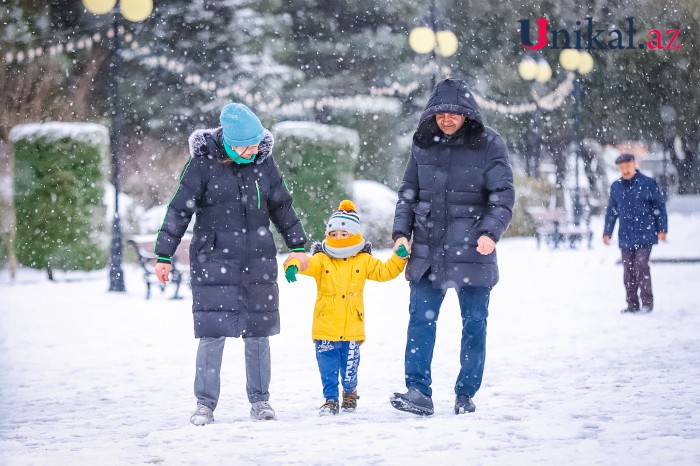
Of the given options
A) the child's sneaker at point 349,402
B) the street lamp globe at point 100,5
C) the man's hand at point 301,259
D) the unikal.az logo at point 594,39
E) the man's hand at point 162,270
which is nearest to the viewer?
the man's hand at point 162,270

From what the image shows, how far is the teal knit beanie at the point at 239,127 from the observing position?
5105 millimetres

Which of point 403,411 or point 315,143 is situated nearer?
point 403,411

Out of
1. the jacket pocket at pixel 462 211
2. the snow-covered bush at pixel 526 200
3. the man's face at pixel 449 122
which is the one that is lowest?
the jacket pocket at pixel 462 211

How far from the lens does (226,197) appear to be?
5.21m

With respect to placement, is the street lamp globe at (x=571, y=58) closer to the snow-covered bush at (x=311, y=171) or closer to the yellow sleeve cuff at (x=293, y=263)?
the snow-covered bush at (x=311, y=171)

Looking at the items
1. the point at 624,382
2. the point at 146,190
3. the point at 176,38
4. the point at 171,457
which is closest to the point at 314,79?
the point at 176,38

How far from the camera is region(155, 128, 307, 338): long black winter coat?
5.19m

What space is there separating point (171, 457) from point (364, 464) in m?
0.87

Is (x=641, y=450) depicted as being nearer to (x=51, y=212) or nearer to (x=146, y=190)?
(x=51, y=212)

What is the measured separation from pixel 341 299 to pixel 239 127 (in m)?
1.09

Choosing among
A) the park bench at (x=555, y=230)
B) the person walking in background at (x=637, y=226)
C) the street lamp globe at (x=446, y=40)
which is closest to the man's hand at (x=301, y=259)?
the person walking in background at (x=637, y=226)

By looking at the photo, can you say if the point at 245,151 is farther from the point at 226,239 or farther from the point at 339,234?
the point at 339,234

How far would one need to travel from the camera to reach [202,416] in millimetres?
5207

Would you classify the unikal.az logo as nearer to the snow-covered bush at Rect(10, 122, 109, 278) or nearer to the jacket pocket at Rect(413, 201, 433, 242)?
the snow-covered bush at Rect(10, 122, 109, 278)
